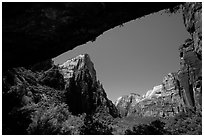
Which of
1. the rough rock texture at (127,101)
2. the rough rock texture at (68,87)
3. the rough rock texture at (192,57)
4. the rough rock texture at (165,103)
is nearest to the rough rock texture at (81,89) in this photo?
the rough rock texture at (68,87)

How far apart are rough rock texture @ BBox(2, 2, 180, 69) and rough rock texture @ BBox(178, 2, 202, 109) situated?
90.6ft

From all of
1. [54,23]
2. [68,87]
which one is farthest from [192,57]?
[54,23]

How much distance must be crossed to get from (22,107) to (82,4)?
7.25 m

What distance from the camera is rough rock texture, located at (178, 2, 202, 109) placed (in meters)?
36.0

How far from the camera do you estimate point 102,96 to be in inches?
2089

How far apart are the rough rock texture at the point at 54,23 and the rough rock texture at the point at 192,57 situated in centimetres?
2760

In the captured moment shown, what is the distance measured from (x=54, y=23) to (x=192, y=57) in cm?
5310

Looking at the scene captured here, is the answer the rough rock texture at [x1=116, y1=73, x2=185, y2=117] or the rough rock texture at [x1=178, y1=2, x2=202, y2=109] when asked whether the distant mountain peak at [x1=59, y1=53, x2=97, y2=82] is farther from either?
the rough rock texture at [x1=116, y1=73, x2=185, y2=117]

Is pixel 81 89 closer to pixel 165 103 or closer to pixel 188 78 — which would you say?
pixel 188 78

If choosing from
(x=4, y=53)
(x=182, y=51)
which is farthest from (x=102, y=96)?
(x=4, y=53)

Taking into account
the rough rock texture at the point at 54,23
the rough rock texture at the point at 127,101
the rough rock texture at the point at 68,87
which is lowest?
the rough rock texture at the point at 54,23

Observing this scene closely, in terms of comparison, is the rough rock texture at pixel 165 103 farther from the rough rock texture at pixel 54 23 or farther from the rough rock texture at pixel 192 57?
the rough rock texture at pixel 54 23

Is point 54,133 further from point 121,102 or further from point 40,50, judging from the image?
point 121,102

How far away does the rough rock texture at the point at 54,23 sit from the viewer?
8.02 meters
